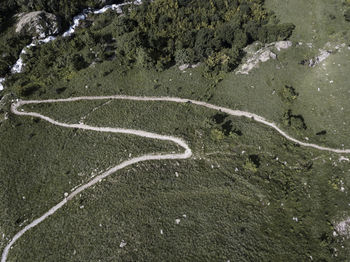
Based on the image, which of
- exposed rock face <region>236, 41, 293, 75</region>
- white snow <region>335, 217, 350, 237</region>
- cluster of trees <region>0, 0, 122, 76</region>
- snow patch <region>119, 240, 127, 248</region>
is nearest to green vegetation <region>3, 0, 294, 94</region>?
exposed rock face <region>236, 41, 293, 75</region>

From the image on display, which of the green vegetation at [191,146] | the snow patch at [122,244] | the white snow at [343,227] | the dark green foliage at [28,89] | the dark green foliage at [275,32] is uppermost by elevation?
the dark green foliage at [275,32]

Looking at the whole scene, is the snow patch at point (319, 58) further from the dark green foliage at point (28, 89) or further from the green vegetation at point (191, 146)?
the dark green foliage at point (28, 89)

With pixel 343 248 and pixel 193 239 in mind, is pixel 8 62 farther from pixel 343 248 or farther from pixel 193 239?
pixel 343 248

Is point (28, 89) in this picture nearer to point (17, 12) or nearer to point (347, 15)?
point (17, 12)

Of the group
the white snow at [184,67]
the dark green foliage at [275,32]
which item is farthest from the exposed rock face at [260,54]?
the white snow at [184,67]

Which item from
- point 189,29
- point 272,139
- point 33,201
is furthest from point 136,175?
point 189,29

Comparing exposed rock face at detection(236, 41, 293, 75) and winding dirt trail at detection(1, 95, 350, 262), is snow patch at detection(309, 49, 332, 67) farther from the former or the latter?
winding dirt trail at detection(1, 95, 350, 262)
